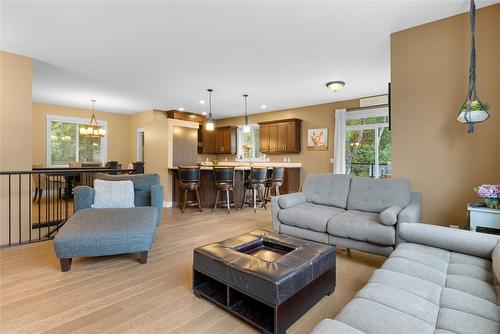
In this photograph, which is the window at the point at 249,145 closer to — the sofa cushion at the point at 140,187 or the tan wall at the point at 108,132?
the tan wall at the point at 108,132

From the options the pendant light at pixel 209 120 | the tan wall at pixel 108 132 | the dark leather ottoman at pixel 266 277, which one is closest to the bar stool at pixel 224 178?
the pendant light at pixel 209 120

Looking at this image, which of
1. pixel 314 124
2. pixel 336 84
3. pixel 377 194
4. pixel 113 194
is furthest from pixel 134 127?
pixel 377 194

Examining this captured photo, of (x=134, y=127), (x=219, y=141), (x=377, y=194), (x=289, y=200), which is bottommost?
(x=289, y=200)

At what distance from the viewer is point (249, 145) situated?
8.47 meters

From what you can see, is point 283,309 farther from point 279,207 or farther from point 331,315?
point 279,207

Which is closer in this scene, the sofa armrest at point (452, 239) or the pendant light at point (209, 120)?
the sofa armrest at point (452, 239)

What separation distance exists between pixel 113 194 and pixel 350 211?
3151mm

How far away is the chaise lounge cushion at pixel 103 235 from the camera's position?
2.37m

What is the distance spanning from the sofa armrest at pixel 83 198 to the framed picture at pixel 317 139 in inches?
210

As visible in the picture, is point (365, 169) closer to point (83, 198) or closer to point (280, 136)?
point (280, 136)

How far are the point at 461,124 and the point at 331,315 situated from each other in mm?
2497

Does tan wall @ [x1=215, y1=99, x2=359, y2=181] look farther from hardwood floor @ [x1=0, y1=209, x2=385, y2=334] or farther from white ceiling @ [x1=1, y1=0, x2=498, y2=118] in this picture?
hardwood floor @ [x1=0, y1=209, x2=385, y2=334]

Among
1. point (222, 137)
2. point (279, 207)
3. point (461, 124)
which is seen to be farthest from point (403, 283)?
point (222, 137)

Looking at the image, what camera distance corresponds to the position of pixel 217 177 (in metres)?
5.43
